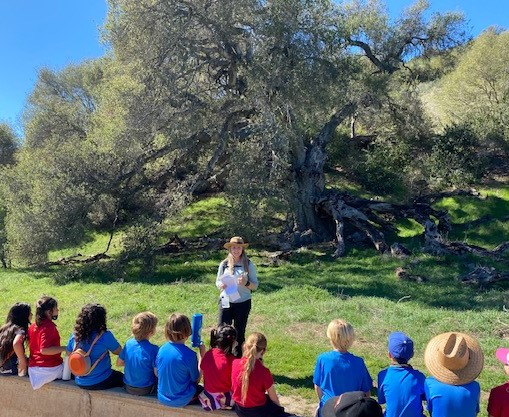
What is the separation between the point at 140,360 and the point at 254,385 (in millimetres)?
1147

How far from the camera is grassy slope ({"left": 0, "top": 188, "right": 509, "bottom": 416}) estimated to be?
7.52 meters

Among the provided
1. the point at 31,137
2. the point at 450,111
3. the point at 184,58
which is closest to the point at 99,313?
the point at 184,58

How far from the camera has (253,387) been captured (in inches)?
159

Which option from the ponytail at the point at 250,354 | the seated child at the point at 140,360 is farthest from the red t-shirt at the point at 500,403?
the seated child at the point at 140,360

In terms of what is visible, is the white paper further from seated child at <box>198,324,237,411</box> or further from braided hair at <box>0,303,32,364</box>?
braided hair at <box>0,303,32,364</box>

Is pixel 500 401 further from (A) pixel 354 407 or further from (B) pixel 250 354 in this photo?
(B) pixel 250 354

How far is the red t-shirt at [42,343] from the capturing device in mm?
4835

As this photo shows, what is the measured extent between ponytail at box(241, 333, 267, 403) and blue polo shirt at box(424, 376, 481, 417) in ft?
4.41

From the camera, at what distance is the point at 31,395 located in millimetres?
4840

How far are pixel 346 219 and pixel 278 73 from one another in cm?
602

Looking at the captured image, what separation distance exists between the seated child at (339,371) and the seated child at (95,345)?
196 cm

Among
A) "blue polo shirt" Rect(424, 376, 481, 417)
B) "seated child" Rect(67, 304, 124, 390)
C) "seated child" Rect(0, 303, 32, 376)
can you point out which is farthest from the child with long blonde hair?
"seated child" Rect(0, 303, 32, 376)

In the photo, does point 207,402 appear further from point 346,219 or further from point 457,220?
point 457,220

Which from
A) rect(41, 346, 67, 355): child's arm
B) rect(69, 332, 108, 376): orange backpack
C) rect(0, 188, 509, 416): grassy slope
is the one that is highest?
rect(41, 346, 67, 355): child's arm
